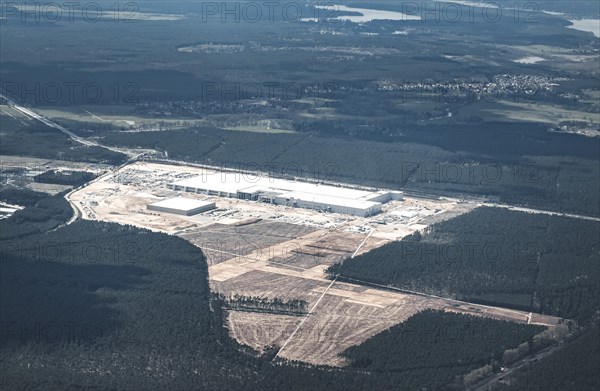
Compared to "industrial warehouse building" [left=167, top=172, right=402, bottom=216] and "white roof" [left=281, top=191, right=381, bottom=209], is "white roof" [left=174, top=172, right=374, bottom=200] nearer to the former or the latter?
"industrial warehouse building" [left=167, top=172, right=402, bottom=216]

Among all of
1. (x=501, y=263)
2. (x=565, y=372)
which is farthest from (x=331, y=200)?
(x=565, y=372)

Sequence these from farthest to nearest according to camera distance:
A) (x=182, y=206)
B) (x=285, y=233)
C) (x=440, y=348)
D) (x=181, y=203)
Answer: (x=181, y=203) → (x=182, y=206) → (x=285, y=233) → (x=440, y=348)

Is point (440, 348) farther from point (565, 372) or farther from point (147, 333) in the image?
point (147, 333)

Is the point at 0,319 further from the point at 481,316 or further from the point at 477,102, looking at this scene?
the point at 477,102

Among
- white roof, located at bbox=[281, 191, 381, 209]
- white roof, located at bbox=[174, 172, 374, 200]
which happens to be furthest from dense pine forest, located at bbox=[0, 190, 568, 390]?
white roof, located at bbox=[174, 172, 374, 200]

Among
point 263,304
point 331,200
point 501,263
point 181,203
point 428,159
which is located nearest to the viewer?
point 263,304

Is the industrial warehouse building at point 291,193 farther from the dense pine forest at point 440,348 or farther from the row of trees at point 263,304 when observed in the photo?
the dense pine forest at point 440,348

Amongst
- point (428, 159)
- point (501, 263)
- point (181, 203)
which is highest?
point (428, 159)

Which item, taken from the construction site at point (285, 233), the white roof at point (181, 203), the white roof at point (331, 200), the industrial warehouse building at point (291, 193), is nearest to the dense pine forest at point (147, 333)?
the construction site at point (285, 233)
